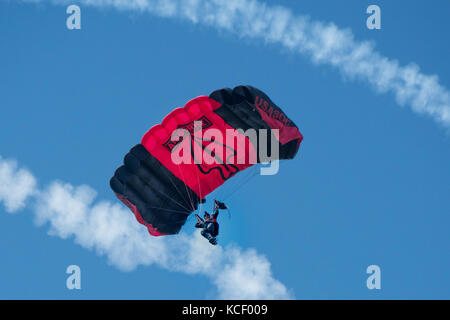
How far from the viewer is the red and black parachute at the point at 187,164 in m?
26.0

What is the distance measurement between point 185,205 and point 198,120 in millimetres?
3355

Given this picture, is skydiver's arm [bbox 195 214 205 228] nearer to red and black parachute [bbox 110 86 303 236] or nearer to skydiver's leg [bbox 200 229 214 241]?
skydiver's leg [bbox 200 229 214 241]

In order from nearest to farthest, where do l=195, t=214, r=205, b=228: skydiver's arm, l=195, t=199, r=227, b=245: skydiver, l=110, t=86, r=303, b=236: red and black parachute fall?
1. l=110, t=86, r=303, b=236: red and black parachute
2. l=195, t=199, r=227, b=245: skydiver
3. l=195, t=214, r=205, b=228: skydiver's arm

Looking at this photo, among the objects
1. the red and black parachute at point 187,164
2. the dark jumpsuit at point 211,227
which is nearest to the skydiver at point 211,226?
the dark jumpsuit at point 211,227

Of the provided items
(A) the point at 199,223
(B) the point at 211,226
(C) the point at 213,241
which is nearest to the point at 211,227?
(B) the point at 211,226

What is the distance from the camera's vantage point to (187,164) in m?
27.7

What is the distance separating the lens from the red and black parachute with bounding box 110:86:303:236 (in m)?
26.0

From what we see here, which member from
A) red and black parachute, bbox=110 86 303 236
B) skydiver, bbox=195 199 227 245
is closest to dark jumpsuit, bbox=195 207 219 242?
skydiver, bbox=195 199 227 245

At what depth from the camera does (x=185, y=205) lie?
2805cm

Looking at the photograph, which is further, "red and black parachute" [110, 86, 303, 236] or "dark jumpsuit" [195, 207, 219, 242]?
"dark jumpsuit" [195, 207, 219, 242]

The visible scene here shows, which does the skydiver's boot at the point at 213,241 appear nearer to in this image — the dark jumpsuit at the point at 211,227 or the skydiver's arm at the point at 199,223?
the dark jumpsuit at the point at 211,227
